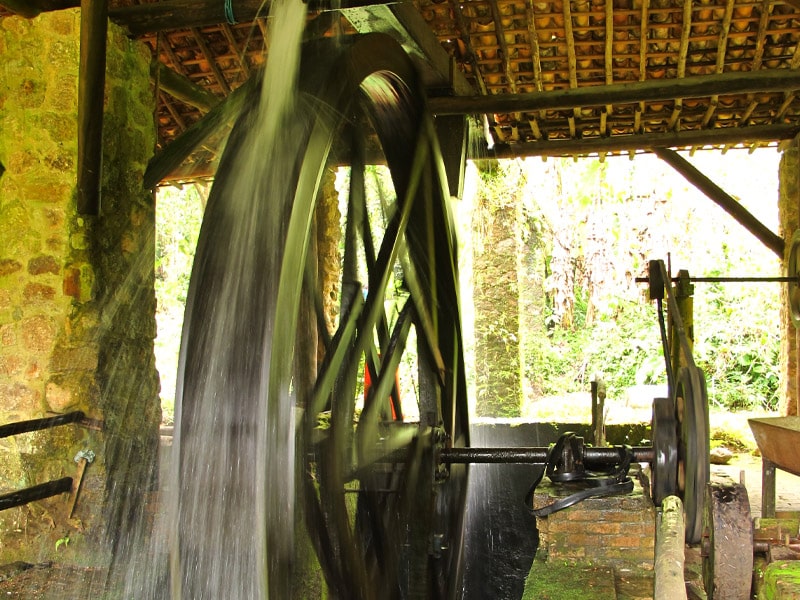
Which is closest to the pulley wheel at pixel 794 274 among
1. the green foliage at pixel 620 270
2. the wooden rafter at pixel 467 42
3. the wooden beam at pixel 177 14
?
the wooden rafter at pixel 467 42

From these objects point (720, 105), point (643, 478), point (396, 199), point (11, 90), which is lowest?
point (643, 478)

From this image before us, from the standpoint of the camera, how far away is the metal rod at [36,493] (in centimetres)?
283

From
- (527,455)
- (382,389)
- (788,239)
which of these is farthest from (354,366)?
(788,239)

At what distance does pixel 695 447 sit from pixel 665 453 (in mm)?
182

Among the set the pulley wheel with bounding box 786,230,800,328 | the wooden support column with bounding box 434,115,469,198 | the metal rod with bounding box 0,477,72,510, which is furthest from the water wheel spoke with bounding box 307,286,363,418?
the pulley wheel with bounding box 786,230,800,328

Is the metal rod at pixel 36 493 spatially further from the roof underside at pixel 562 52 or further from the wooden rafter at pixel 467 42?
the wooden rafter at pixel 467 42

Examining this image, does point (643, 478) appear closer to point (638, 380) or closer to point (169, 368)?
point (638, 380)

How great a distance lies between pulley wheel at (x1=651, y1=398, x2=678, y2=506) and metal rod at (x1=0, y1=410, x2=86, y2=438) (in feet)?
7.54

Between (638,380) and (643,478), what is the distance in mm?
8899

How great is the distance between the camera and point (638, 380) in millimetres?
11867

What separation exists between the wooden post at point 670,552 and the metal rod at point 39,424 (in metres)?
2.27

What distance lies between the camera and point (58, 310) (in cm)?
347

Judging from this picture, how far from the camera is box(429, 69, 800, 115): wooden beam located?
13.7 ft

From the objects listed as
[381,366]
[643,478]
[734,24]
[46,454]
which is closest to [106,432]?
[46,454]
